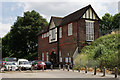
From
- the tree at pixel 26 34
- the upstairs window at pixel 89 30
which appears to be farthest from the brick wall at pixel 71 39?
the tree at pixel 26 34

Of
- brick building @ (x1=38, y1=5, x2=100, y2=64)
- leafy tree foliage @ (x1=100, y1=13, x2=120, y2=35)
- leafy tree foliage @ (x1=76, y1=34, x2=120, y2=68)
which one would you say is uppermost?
leafy tree foliage @ (x1=100, y1=13, x2=120, y2=35)

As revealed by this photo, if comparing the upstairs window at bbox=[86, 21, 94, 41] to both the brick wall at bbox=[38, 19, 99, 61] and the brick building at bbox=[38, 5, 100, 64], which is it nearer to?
the brick building at bbox=[38, 5, 100, 64]

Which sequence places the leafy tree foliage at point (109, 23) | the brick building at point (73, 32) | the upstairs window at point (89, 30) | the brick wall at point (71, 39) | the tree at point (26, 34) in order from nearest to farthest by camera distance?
the brick building at point (73, 32) → the brick wall at point (71, 39) → the upstairs window at point (89, 30) → the leafy tree foliage at point (109, 23) → the tree at point (26, 34)

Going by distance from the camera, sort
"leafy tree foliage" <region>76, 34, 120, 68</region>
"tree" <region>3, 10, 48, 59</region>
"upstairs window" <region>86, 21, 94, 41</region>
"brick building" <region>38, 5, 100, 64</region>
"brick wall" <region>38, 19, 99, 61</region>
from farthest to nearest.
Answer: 1. "tree" <region>3, 10, 48, 59</region>
2. "upstairs window" <region>86, 21, 94, 41</region>
3. "brick wall" <region>38, 19, 99, 61</region>
4. "brick building" <region>38, 5, 100, 64</region>
5. "leafy tree foliage" <region>76, 34, 120, 68</region>

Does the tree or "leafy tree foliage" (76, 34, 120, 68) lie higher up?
the tree

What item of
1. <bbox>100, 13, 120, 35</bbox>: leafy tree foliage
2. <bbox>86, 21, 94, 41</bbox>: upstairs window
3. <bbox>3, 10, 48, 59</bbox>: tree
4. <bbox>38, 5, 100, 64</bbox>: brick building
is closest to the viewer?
<bbox>38, 5, 100, 64</bbox>: brick building

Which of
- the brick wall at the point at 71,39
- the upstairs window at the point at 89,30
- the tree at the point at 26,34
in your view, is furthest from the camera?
the tree at the point at 26,34

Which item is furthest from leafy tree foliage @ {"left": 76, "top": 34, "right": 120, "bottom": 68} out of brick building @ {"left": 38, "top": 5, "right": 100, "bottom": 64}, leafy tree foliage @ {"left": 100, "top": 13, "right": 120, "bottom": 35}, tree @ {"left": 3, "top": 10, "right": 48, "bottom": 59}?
tree @ {"left": 3, "top": 10, "right": 48, "bottom": 59}

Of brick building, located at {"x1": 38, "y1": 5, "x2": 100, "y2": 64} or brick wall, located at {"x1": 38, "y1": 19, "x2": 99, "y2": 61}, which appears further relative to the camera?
brick wall, located at {"x1": 38, "y1": 19, "x2": 99, "y2": 61}

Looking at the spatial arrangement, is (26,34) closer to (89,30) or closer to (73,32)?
(73,32)

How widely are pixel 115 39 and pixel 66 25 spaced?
9.81 meters

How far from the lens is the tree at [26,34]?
50.0 metres

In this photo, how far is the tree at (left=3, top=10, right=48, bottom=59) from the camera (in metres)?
50.0

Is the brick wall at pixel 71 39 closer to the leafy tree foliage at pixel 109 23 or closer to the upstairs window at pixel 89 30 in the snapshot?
the upstairs window at pixel 89 30
